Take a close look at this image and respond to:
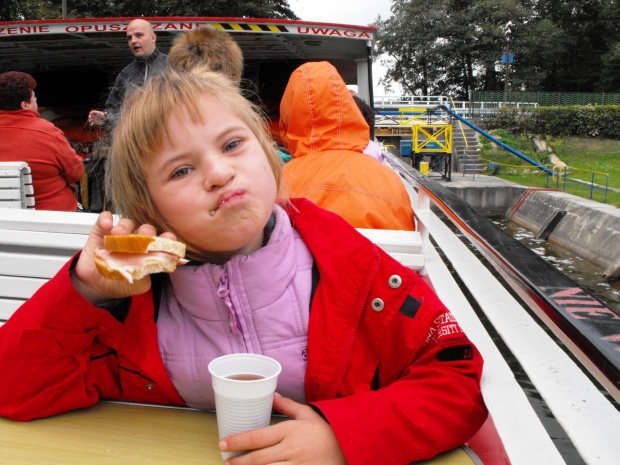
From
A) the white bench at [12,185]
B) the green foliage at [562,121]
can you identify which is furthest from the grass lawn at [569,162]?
the white bench at [12,185]

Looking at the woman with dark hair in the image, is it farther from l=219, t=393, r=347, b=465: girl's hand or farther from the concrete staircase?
the concrete staircase

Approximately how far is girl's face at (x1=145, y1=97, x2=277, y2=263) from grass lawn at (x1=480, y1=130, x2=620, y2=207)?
1364 cm

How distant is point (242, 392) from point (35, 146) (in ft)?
11.2

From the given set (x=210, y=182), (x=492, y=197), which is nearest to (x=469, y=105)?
(x=492, y=197)

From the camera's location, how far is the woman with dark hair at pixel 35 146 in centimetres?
369

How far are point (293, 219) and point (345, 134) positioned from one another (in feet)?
4.11

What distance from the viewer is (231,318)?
126 cm

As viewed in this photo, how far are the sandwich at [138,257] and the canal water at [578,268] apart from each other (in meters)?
7.96

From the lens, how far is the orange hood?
256cm

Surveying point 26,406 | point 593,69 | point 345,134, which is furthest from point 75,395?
point 593,69

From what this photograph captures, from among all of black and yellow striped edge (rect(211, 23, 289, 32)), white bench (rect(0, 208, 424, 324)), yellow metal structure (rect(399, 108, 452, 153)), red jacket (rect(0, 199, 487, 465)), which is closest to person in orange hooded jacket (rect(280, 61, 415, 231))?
white bench (rect(0, 208, 424, 324))

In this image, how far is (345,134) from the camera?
8.67ft

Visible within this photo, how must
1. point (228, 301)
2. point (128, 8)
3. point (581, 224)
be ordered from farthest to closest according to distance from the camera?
point (128, 8) < point (581, 224) < point (228, 301)

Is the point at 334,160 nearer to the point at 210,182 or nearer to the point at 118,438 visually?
the point at 210,182
